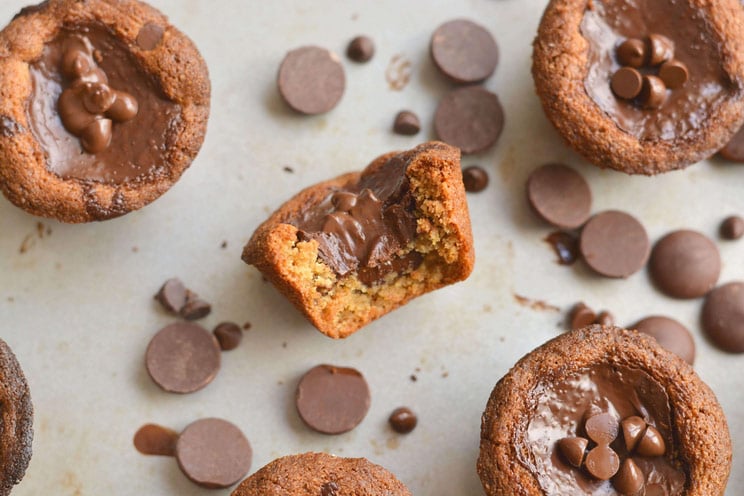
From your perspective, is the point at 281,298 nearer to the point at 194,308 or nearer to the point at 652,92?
the point at 194,308

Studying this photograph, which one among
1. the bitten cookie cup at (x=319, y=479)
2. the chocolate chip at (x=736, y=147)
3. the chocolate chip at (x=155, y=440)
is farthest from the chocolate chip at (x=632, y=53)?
the chocolate chip at (x=155, y=440)

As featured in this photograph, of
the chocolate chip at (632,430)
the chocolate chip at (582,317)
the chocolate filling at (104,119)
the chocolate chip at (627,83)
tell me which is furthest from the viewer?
the chocolate chip at (582,317)

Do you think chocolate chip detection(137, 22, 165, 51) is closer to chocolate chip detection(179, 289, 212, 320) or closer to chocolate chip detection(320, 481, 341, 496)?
chocolate chip detection(179, 289, 212, 320)

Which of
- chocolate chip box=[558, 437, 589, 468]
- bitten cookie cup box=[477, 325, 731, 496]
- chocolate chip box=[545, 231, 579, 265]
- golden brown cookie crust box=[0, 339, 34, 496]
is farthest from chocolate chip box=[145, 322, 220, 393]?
chocolate chip box=[545, 231, 579, 265]

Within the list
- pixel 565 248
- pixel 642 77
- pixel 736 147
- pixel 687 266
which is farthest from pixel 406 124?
pixel 736 147

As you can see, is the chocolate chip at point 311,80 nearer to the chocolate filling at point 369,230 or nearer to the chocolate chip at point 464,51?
the chocolate chip at point 464,51

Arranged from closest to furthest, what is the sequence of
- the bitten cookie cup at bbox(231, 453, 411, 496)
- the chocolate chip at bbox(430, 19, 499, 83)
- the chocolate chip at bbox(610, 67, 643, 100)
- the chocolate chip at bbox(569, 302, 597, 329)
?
the bitten cookie cup at bbox(231, 453, 411, 496) → the chocolate chip at bbox(610, 67, 643, 100) → the chocolate chip at bbox(569, 302, 597, 329) → the chocolate chip at bbox(430, 19, 499, 83)
